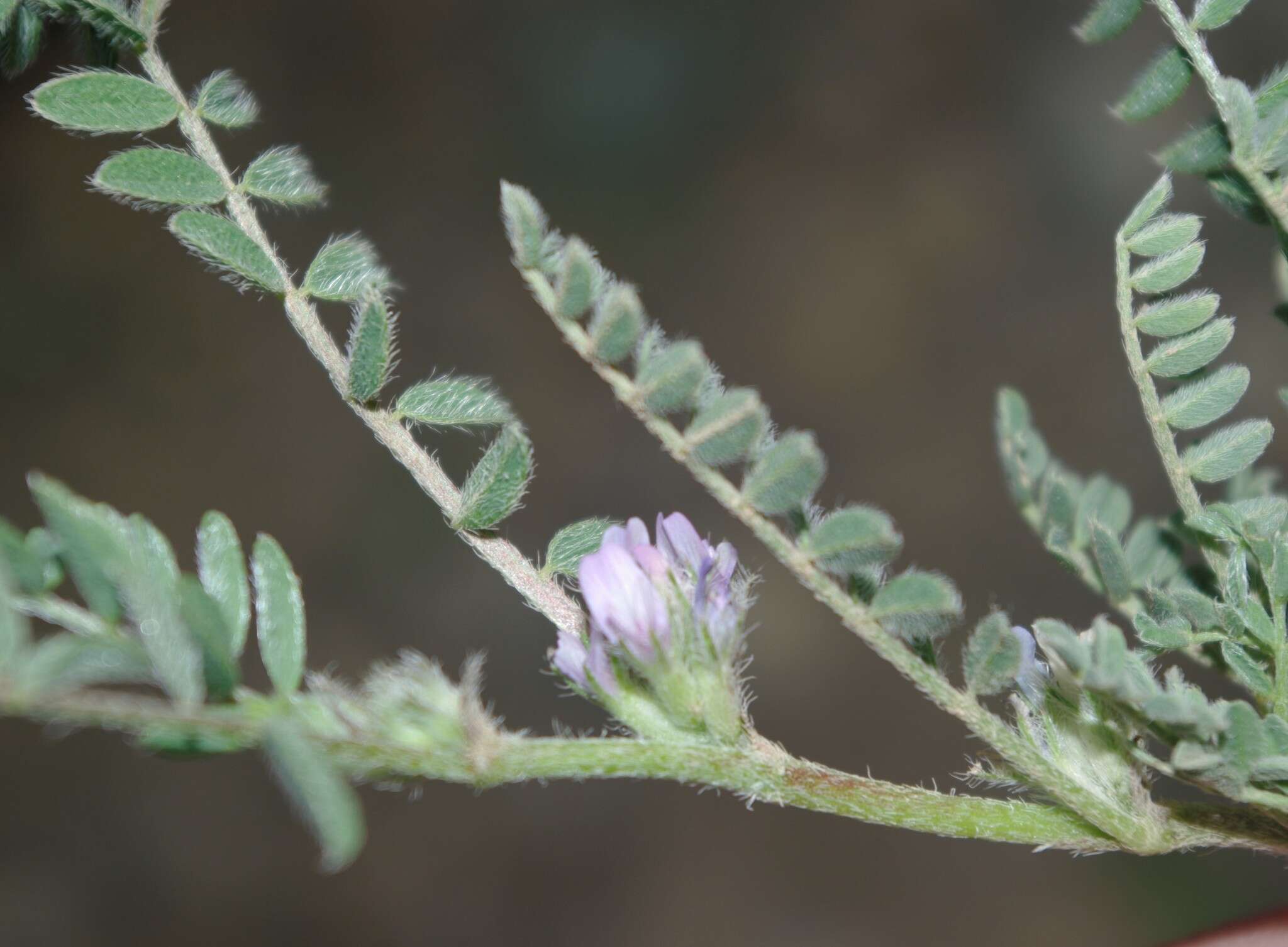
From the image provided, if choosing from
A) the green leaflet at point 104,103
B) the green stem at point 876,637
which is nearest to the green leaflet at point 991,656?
the green stem at point 876,637

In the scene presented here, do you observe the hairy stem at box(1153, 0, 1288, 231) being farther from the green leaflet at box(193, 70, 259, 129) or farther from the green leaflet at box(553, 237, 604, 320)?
the green leaflet at box(193, 70, 259, 129)

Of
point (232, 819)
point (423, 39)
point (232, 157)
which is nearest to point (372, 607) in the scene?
point (232, 819)

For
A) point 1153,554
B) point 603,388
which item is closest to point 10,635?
point 1153,554

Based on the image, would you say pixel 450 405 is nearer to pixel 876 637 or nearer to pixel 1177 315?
pixel 876 637

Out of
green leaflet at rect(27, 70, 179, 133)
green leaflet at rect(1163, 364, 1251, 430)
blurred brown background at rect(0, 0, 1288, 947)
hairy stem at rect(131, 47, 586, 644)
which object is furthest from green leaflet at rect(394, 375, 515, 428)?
blurred brown background at rect(0, 0, 1288, 947)

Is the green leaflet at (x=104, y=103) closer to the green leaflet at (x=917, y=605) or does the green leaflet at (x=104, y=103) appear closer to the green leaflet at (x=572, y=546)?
the green leaflet at (x=572, y=546)

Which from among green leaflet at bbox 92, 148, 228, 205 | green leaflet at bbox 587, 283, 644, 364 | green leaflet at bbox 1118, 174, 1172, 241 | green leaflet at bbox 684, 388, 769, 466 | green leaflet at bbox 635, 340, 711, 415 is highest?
green leaflet at bbox 92, 148, 228, 205
